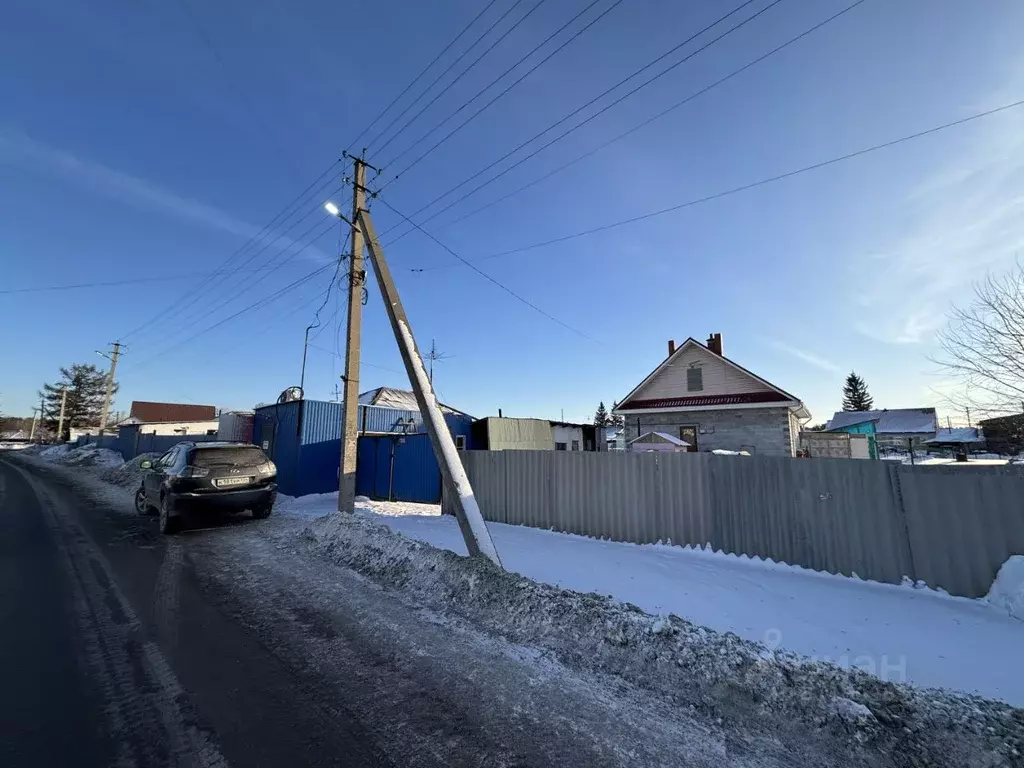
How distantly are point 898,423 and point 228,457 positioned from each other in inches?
2519

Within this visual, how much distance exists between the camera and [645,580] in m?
5.61

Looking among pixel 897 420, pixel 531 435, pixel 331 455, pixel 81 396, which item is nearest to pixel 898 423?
pixel 897 420

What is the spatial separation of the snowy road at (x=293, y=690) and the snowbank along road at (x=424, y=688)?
15 millimetres

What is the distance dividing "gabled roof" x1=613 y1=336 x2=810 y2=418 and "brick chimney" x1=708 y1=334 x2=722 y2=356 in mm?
2052

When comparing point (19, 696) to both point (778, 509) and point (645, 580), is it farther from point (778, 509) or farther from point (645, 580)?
point (778, 509)

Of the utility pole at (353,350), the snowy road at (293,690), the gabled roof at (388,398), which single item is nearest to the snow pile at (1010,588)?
the snowy road at (293,690)

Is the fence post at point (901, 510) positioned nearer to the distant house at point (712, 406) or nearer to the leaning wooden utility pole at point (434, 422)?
the leaning wooden utility pole at point (434, 422)

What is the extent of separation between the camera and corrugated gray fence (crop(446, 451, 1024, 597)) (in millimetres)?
5105

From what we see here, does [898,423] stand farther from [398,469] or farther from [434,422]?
[434,422]

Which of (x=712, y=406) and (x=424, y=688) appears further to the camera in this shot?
(x=712, y=406)

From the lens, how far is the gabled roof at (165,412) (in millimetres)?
69625

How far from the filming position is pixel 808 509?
20.3ft

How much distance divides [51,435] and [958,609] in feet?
321

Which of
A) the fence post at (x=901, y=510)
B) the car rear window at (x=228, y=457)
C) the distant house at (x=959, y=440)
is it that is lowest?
the fence post at (x=901, y=510)
